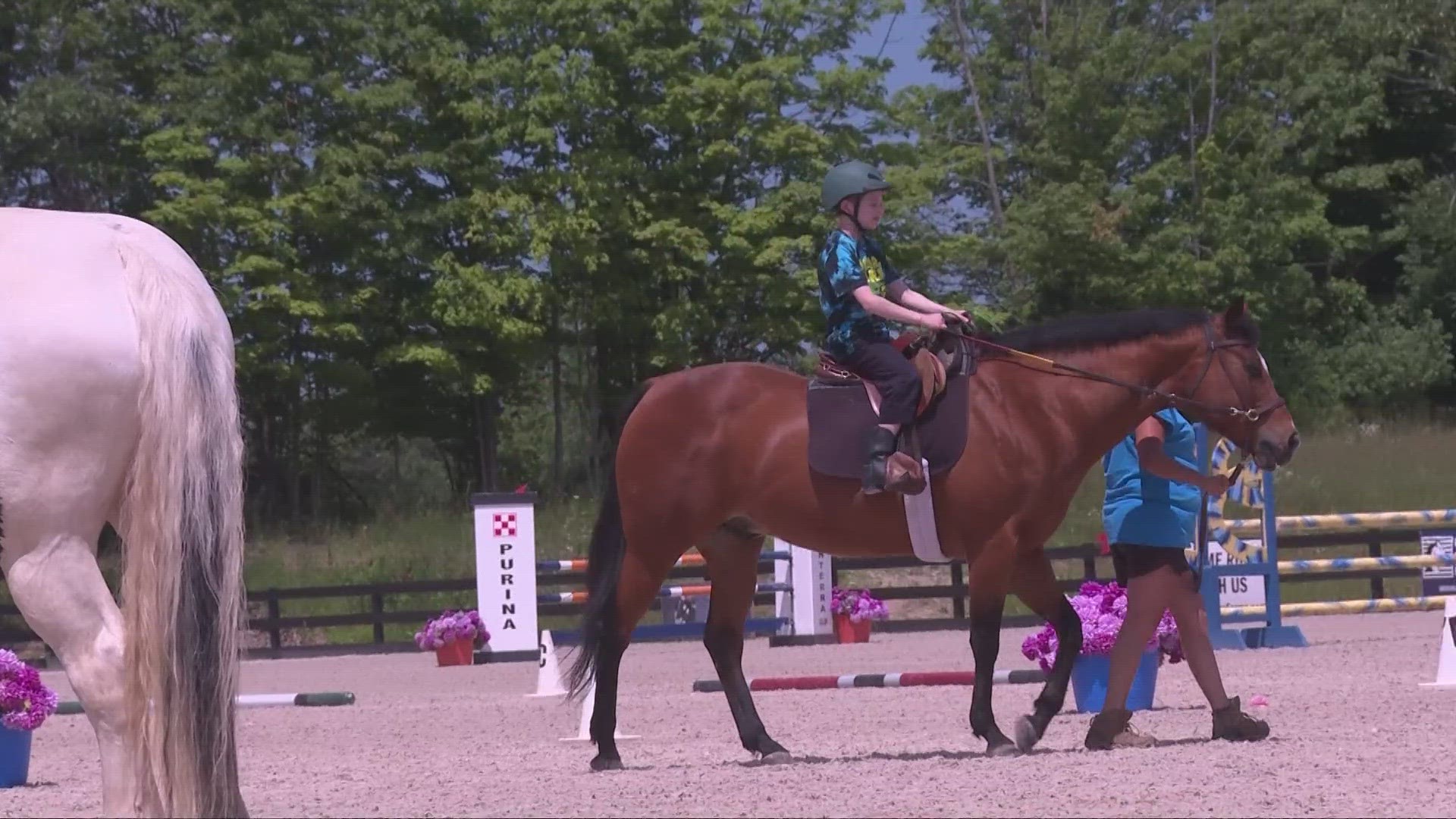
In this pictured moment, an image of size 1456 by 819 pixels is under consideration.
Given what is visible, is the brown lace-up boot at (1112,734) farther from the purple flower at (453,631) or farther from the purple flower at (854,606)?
the purple flower at (854,606)

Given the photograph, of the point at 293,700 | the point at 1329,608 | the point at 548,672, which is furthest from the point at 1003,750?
the point at 1329,608

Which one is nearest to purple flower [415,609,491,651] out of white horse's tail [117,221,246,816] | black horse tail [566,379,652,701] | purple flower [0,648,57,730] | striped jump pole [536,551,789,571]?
striped jump pole [536,551,789,571]

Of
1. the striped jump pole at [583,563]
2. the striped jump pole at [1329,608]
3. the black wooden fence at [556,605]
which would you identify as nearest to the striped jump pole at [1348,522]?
the striped jump pole at [1329,608]

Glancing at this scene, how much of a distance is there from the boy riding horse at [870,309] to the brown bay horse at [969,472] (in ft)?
1.01

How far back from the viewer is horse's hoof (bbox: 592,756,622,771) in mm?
7812

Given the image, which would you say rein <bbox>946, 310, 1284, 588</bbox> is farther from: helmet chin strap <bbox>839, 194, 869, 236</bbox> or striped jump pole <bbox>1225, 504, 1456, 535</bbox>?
striped jump pole <bbox>1225, 504, 1456, 535</bbox>

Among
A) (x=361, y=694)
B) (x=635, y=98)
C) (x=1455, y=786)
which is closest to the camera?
(x=1455, y=786)

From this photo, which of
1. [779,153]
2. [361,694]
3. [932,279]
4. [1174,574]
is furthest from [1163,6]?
[1174,574]

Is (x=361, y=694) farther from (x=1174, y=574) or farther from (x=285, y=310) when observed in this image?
(x=285, y=310)

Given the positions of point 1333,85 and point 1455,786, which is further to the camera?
point 1333,85

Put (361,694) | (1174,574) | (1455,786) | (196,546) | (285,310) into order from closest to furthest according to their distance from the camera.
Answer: (196,546) → (1455,786) → (1174,574) → (361,694) → (285,310)

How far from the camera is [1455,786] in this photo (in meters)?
6.16

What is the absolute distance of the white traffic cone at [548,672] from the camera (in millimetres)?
12805

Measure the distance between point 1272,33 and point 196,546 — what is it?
116 feet
